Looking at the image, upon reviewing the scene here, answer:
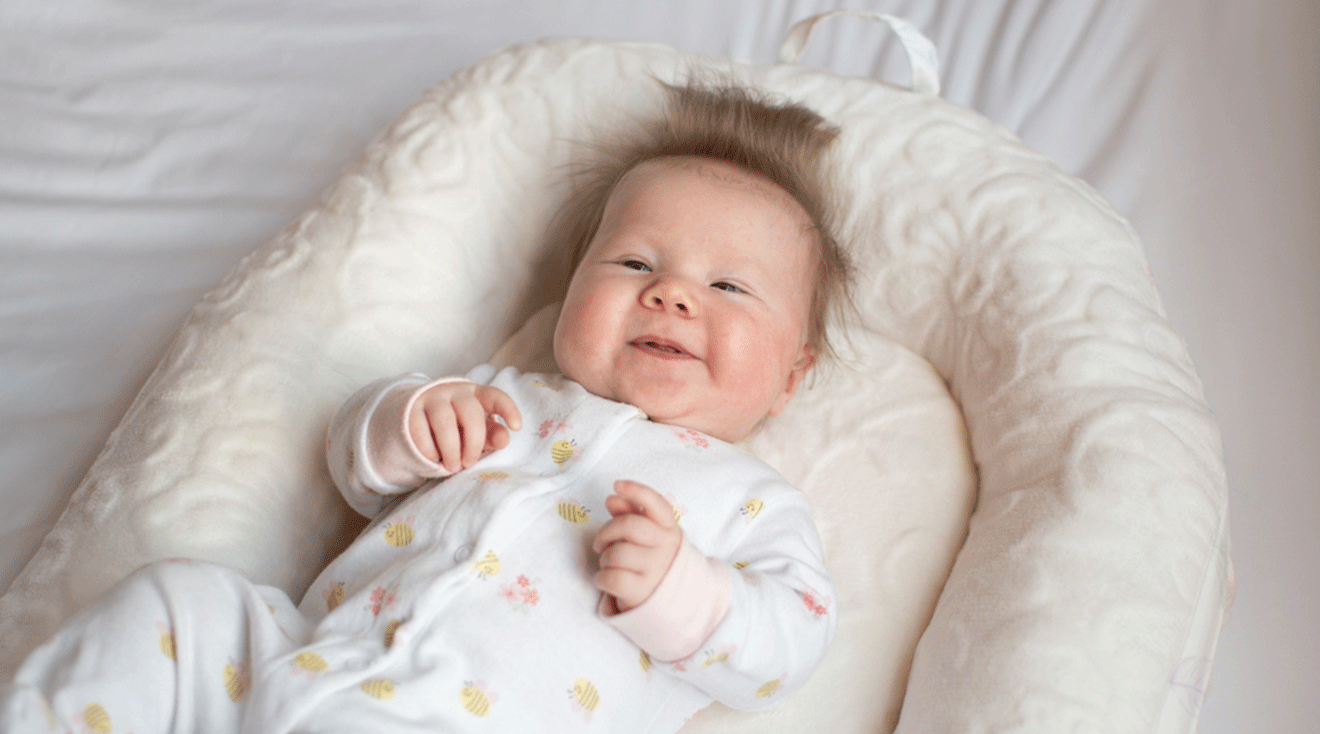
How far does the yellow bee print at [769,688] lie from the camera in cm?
98

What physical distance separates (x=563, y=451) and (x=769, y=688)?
310mm

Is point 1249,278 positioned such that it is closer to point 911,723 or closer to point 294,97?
point 911,723

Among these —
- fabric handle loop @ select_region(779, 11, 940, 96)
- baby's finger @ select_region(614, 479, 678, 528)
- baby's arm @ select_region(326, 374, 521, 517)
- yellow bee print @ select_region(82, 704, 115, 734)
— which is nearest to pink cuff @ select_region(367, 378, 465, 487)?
baby's arm @ select_region(326, 374, 521, 517)

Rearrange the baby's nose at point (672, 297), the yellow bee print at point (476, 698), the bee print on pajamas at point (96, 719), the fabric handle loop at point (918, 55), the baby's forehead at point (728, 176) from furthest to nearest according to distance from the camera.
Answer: the fabric handle loop at point (918, 55), the baby's forehead at point (728, 176), the baby's nose at point (672, 297), the yellow bee print at point (476, 698), the bee print on pajamas at point (96, 719)

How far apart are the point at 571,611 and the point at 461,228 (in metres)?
0.63

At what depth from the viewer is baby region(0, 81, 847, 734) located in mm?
834

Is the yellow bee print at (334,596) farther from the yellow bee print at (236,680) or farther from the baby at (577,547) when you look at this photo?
the yellow bee print at (236,680)

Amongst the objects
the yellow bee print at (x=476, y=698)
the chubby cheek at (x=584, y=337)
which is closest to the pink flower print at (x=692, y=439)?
the chubby cheek at (x=584, y=337)

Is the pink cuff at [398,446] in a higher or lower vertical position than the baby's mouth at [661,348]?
lower

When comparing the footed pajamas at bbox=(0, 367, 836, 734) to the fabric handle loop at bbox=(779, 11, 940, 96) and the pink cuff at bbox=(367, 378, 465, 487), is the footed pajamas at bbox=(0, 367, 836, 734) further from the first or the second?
the fabric handle loop at bbox=(779, 11, 940, 96)

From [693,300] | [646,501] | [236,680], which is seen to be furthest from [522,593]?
[693,300]

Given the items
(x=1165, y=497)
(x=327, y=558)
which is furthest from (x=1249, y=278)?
(x=327, y=558)

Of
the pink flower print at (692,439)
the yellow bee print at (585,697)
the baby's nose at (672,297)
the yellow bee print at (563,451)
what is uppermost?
the baby's nose at (672,297)

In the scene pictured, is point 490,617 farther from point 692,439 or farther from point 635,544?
point 692,439
